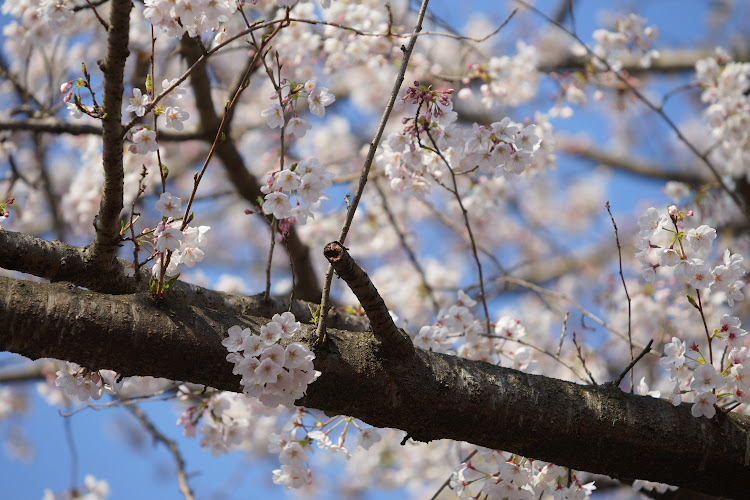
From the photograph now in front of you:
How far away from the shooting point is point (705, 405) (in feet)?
5.27

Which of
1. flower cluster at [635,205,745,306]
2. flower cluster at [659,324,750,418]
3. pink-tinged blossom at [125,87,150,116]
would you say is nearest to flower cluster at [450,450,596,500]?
flower cluster at [659,324,750,418]

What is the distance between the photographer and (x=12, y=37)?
3.19 m

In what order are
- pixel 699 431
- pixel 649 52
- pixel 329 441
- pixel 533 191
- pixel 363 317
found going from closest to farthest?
pixel 699 431, pixel 329 441, pixel 363 317, pixel 649 52, pixel 533 191

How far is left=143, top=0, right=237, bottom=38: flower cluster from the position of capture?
1.47m

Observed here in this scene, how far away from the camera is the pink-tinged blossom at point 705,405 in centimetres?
159

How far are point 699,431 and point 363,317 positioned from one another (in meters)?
1.13

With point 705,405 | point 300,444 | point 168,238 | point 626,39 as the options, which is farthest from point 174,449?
point 626,39

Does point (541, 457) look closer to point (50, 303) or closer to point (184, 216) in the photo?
point (184, 216)

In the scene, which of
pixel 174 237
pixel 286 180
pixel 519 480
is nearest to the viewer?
pixel 174 237

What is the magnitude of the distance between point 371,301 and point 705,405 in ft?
3.23

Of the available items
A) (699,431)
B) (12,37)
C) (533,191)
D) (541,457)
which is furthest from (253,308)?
(533,191)

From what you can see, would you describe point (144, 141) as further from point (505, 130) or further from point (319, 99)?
point (505, 130)

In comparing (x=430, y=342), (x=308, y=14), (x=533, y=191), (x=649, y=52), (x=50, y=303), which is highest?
(x=533, y=191)

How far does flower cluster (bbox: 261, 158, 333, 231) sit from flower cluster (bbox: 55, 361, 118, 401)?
0.63 m
